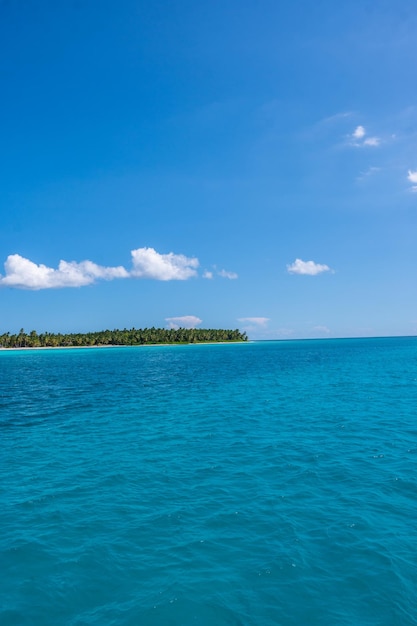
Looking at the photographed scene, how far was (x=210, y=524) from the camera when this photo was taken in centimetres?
1356

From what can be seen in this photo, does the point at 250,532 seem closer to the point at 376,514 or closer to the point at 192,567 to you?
the point at 192,567

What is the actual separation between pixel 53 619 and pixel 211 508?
6.95m

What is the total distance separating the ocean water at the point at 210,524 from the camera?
9633 mm

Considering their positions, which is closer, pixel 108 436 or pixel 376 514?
pixel 376 514

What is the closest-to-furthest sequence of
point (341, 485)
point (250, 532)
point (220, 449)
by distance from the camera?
point (250, 532), point (341, 485), point (220, 449)

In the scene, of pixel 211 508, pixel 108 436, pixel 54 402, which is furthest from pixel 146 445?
pixel 54 402

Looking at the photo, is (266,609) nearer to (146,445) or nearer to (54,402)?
(146,445)

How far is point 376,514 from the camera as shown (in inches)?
563

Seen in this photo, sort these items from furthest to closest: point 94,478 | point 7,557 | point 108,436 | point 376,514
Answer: point 108,436, point 94,478, point 376,514, point 7,557

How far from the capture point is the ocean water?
9633 mm

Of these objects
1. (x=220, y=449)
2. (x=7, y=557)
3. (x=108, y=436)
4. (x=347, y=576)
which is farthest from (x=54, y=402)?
(x=347, y=576)

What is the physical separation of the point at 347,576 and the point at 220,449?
510 inches

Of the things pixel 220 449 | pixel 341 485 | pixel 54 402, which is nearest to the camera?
pixel 341 485

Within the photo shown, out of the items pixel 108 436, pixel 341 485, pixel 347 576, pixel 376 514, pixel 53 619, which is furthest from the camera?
pixel 108 436
